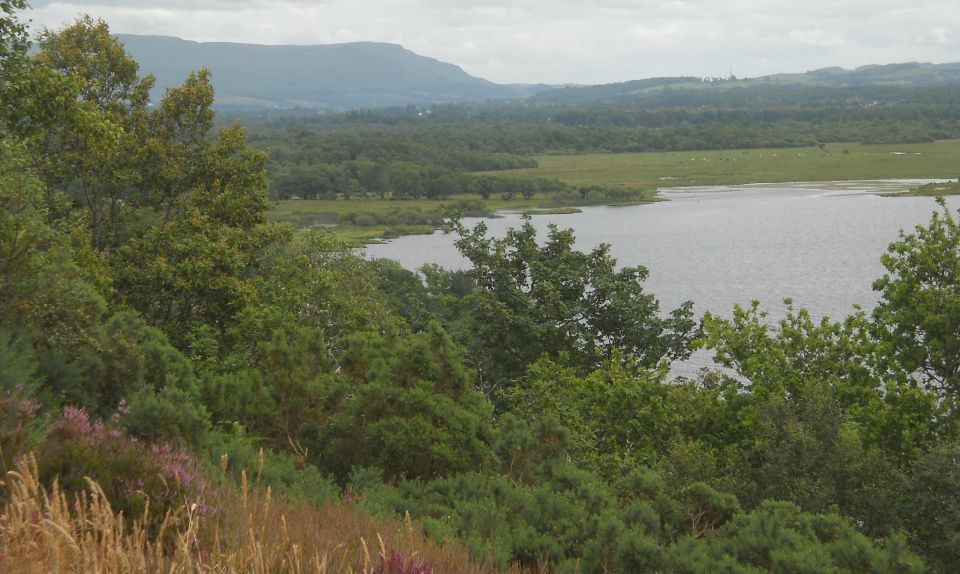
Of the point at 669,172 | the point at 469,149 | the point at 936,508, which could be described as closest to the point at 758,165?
the point at 669,172

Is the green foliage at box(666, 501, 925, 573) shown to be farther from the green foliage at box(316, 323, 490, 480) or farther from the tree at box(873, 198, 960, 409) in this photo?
the tree at box(873, 198, 960, 409)

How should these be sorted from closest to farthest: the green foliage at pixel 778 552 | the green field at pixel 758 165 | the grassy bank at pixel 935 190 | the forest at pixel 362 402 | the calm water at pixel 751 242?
the forest at pixel 362 402
the green foliage at pixel 778 552
the calm water at pixel 751 242
the grassy bank at pixel 935 190
the green field at pixel 758 165

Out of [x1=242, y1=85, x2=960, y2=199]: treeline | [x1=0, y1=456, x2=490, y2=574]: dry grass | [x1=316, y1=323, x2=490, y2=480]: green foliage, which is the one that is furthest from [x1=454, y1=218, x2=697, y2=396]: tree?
[x1=242, y1=85, x2=960, y2=199]: treeline

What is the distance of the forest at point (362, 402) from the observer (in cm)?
661

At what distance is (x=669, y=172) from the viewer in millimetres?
132000

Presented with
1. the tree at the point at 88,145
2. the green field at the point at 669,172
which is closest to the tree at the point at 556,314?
the tree at the point at 88,145

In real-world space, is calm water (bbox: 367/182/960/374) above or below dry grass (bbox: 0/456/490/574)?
below

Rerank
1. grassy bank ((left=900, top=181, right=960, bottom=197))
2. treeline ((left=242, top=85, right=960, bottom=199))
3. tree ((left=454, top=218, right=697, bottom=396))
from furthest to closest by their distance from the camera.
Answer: treeline ((left=242, top=85, right=960, bottom=199)) < grassy bank ((left=900, top=181, right=960, bottom=197)) < tree ((left=454, top=218, right=697, bottom=396))

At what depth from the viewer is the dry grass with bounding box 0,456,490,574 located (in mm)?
4848

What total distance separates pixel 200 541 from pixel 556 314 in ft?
55.1

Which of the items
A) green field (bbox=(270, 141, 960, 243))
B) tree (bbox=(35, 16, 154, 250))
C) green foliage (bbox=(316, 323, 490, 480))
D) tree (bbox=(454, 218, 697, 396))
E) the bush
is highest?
tree (bbox=(35, 16, 154, 250))

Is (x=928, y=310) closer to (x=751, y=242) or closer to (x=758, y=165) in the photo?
(x=751, y=242)

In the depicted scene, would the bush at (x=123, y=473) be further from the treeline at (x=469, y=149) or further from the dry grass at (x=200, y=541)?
the treeline at (x=469, y=149)

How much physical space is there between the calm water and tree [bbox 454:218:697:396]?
8.28 metres
